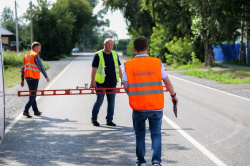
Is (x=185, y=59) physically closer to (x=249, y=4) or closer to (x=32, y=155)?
(x=249, y=4)

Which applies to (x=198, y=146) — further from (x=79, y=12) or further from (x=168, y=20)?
(x=79, y=12)

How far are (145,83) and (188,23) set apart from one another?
29.3 meters

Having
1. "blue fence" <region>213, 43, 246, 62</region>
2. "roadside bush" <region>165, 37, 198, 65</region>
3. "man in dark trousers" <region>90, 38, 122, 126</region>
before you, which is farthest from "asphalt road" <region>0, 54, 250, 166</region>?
"blue fence" <region>213, 43, 246, 62</region>

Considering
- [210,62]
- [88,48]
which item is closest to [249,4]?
[210,62]

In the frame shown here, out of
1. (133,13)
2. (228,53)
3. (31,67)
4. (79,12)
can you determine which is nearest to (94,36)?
(79,12)

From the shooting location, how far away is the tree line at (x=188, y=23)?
26.1 meters

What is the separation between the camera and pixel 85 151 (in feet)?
19.9

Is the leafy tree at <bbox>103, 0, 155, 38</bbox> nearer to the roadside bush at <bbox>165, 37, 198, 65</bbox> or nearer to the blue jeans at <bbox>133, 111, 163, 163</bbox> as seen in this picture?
the roadside bush at <bbox>165, 37, 198, 65</bbox>

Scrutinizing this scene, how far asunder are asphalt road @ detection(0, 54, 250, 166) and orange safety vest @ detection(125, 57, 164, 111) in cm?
101

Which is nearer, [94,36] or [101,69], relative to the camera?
[101,69]

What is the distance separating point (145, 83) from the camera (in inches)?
191

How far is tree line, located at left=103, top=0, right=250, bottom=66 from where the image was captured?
26.1 m

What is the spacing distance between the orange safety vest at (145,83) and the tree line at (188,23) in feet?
69.9

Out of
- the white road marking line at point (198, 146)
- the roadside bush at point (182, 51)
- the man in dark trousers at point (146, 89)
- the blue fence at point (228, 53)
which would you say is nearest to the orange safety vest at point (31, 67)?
the white road marking line at point (198, 146)
